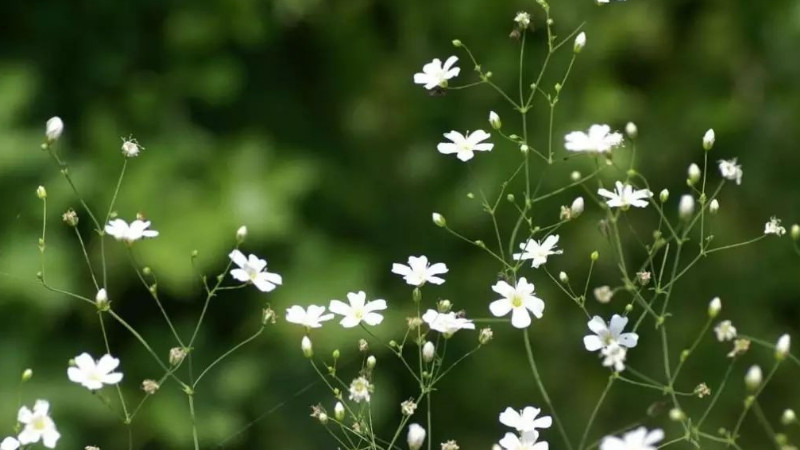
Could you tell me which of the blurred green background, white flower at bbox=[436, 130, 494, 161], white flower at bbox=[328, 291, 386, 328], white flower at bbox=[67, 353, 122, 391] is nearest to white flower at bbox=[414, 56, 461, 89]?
white flower at bbox=[436, 130, 494, 161]

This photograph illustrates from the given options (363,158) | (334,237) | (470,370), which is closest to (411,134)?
(363,158)

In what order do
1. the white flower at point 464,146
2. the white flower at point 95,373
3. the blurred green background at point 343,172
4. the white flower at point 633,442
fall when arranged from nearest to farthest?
the white flower at point 633,442
the white flower at point 95,373
the white flower at point 464,146
the blurred green background at point 343,172

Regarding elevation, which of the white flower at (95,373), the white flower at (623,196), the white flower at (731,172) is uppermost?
the white flower at (731,172)

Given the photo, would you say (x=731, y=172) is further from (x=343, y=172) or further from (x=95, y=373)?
(x=343, y=172)

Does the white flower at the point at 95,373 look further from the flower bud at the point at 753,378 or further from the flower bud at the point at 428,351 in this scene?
the flower bud at the point at 753,378

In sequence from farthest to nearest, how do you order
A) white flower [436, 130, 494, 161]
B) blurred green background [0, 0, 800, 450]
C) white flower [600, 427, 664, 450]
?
blurred green background [0, 0, 800, 450] → white flower [436, 130, 494, 161] → white flower [600, 427, 664, 450]

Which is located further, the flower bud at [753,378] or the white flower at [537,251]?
the white flower at [537,251]

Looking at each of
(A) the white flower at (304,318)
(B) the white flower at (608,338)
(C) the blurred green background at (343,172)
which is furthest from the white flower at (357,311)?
(C) the blurred green background at (343,172)

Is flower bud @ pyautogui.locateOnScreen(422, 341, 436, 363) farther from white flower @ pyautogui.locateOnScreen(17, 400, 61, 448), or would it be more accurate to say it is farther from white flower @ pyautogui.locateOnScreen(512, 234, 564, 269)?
white flower @ pyautogui.locateOnScreen(17, 400, 61, 448)

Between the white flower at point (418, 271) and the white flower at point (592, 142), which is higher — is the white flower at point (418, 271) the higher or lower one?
the lower one
